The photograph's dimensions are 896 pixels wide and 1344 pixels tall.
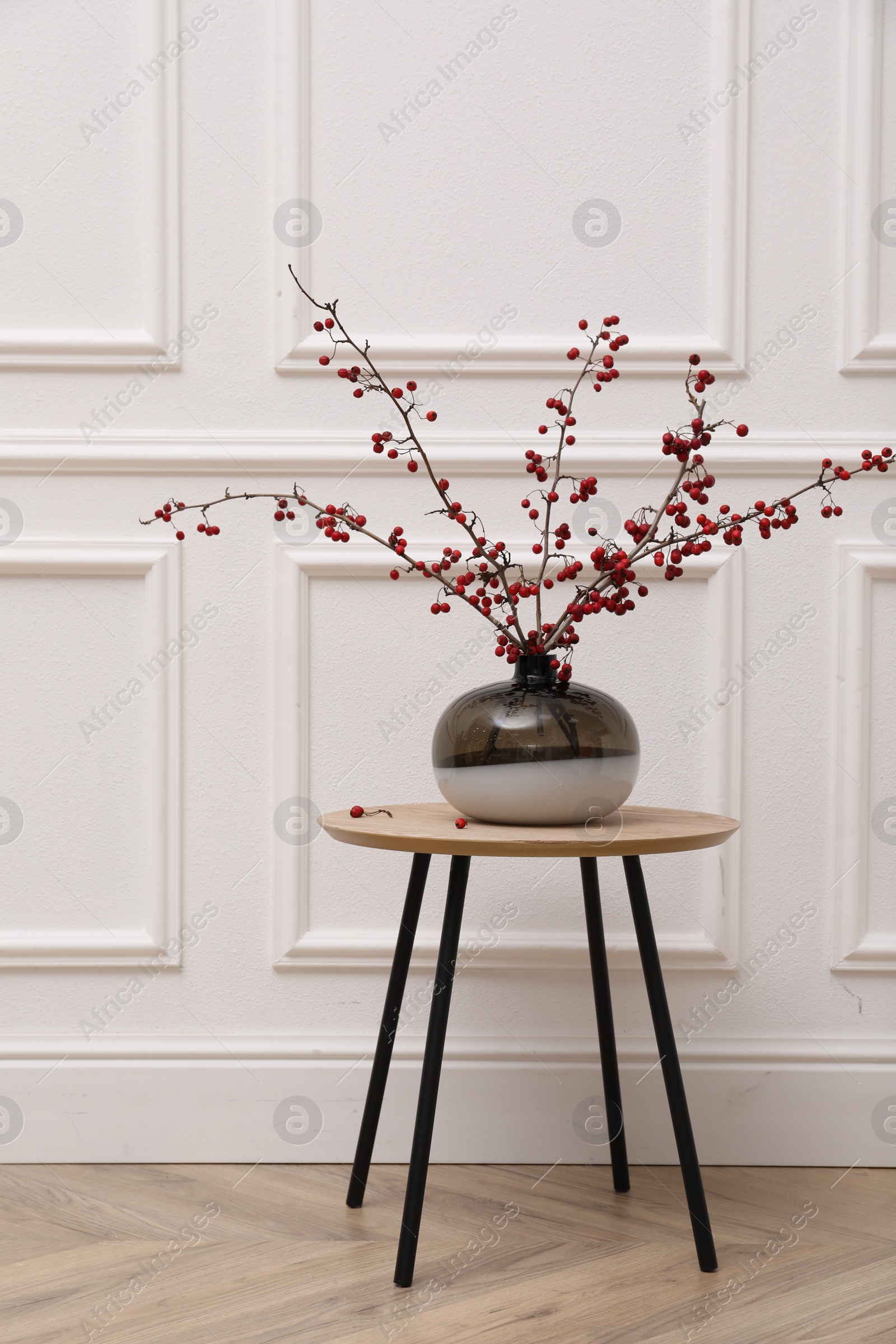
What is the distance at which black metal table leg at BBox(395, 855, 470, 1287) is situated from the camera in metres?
1.06

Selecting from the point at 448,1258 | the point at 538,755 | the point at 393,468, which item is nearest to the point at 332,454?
the point at 393,468

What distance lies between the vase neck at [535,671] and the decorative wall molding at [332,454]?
380 millimetres

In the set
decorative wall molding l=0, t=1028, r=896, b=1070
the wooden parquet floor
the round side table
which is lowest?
the wooden parquet floor

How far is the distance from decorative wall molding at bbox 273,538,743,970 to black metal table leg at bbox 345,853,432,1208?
194mm

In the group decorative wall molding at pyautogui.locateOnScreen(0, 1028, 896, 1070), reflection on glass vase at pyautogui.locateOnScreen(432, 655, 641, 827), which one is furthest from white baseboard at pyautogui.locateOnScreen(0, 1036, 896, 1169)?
reflection on glass vase at pyautogui.locateOnScreen(432, 655, 641, 827)

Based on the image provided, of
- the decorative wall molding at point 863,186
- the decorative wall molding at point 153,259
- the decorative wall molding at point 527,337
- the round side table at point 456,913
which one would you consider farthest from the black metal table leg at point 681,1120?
the decorative wall molding at point 153,259

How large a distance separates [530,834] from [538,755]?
0.09m

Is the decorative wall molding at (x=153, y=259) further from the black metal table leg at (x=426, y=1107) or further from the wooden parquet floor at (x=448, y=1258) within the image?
the wooden parquet floor at (x=448, y=1258)

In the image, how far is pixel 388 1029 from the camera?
124 cm

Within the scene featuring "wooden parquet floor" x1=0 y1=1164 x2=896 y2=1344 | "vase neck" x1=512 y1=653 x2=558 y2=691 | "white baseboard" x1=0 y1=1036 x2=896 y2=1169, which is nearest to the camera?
"wooden parquet floor" x1=0 y1=1164 x2=896 y2=1344

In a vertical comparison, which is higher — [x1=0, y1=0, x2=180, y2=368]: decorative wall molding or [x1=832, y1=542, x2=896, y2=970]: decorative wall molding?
[x1=0, y1=0, x2=180, y2=368]: decorative wall molding

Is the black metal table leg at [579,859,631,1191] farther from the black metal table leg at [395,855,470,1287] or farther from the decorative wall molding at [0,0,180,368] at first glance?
the decorative wall molding at [0,0,180,368]

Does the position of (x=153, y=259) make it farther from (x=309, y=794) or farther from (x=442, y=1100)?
(x=442, y=1100)

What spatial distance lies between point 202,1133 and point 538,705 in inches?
30.4
